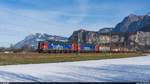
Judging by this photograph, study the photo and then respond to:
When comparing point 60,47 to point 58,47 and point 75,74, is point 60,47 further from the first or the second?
point 75,74

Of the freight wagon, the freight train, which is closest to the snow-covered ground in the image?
→ the freight train

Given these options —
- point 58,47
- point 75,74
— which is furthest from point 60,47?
point 75,74

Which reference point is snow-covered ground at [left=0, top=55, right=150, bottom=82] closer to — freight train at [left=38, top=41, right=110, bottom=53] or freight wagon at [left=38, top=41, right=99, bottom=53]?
freight train at [left=38, top=41, right=110, bottom=53]

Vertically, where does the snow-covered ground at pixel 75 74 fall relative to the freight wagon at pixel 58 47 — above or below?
below

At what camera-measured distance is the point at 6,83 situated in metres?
7.20

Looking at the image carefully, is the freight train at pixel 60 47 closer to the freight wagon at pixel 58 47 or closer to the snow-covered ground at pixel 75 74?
the freight wagon at pixel 58 47

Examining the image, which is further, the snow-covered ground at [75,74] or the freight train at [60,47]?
the freight train at [60,47]

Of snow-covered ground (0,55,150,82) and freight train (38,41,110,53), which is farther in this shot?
freight train (38,41,110,53)

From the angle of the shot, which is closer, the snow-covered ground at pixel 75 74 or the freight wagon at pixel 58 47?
the snow-covered ground at pixel 75 74

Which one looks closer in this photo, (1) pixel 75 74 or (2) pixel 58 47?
(1) pixel 75 74

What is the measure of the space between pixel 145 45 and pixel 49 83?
209671 millimetres

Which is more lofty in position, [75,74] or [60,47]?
[60,47]

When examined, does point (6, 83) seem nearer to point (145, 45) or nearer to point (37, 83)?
point (37, 83)

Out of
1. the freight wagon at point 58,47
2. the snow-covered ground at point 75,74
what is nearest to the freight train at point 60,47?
the freight wagon at point 58,47
